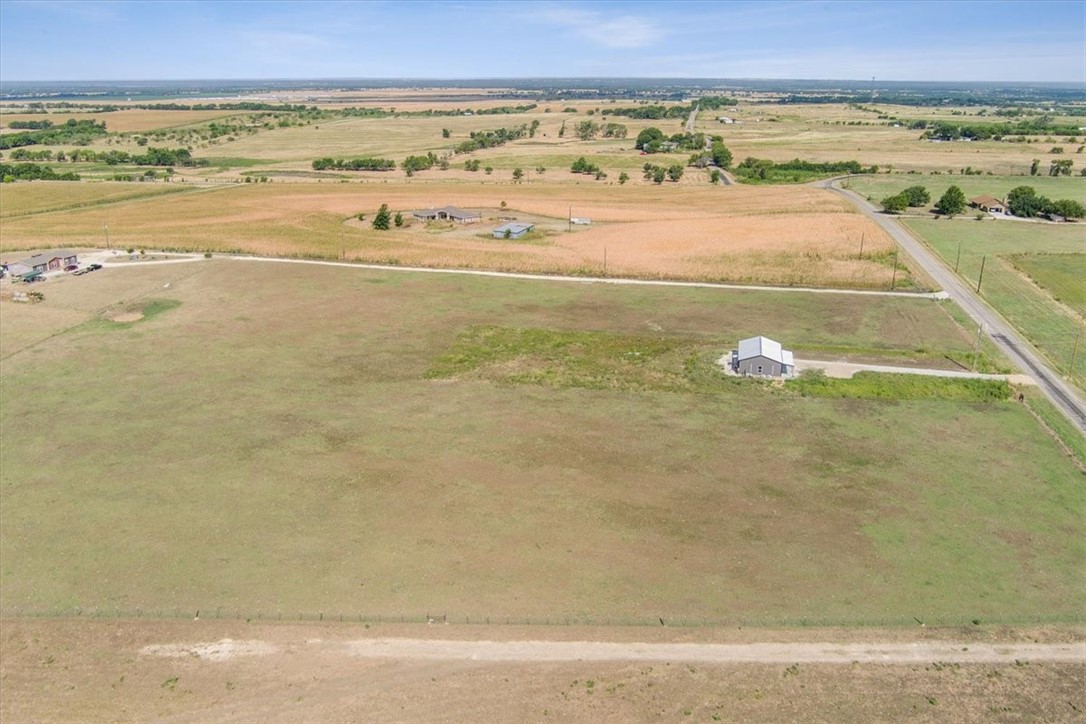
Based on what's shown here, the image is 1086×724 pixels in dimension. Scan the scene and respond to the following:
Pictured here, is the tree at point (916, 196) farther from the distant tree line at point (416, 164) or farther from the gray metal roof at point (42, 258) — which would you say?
the gray metal roof at point (42, 258)

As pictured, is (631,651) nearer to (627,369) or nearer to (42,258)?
(627,369)

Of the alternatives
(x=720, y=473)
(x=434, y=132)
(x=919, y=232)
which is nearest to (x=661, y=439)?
(x=720, y=473)

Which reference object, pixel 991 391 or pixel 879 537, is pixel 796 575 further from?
pixel 991 391

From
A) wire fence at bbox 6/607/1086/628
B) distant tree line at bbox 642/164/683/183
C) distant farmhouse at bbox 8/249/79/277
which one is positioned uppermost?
distant tree line at bbox 642/164/683/183

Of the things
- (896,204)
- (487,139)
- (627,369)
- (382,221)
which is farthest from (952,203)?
(487,139)

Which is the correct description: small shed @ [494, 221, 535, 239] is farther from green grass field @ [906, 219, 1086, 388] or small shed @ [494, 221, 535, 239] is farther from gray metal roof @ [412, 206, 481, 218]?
green grass field @ [906, 219, 1086, 388]

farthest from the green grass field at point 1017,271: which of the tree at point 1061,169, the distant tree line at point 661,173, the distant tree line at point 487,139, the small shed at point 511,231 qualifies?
the distant tree line at point 487,139

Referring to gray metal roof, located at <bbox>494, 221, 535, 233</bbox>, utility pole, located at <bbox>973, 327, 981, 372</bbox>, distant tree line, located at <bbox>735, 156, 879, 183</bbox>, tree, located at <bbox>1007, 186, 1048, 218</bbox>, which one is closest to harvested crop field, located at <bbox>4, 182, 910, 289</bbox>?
gray metal roof, located at <bbox>494, 221, 535, 233</bbox>
